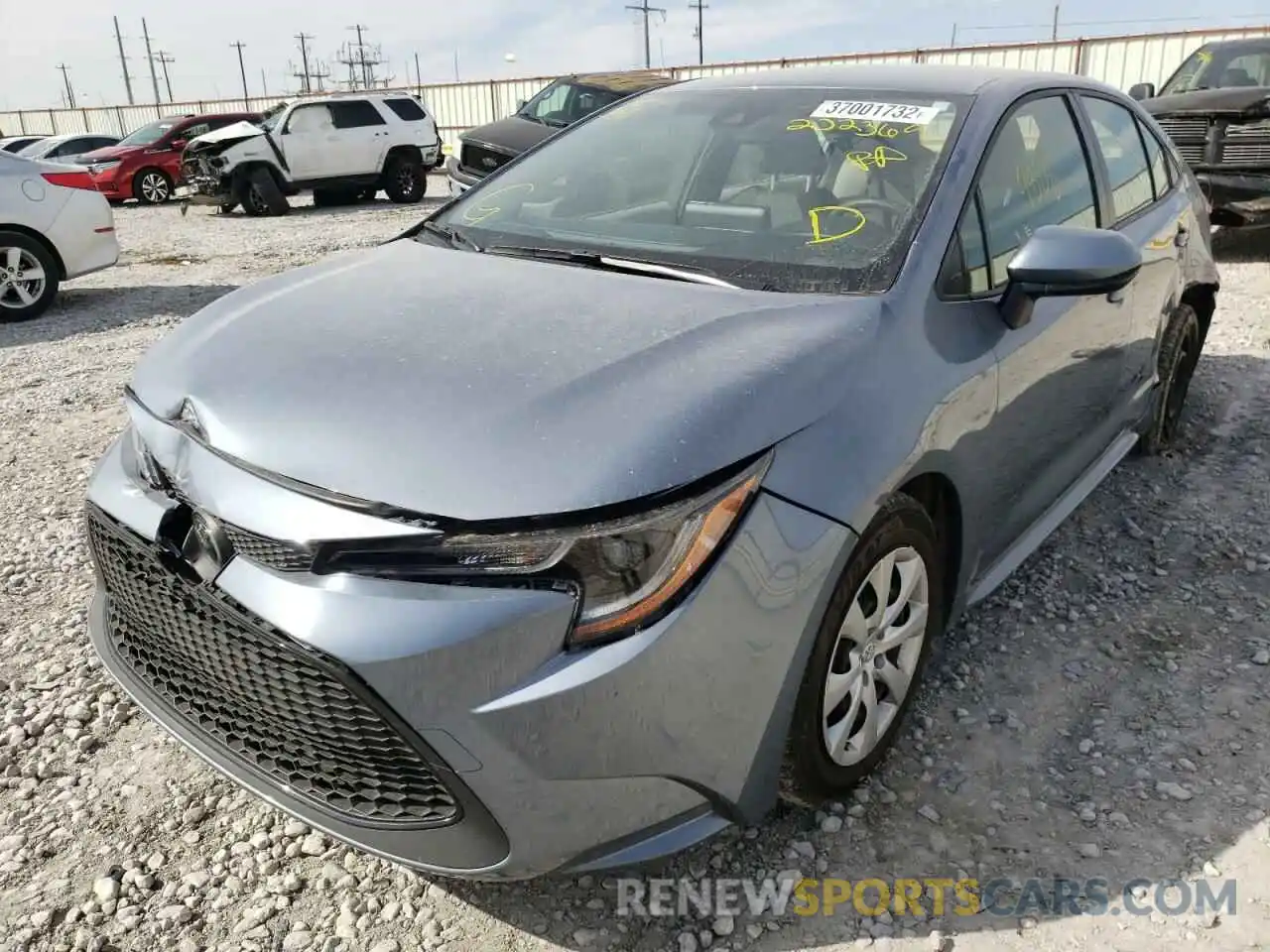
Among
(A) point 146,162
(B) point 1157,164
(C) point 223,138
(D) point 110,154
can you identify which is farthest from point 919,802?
(D) point 110,154

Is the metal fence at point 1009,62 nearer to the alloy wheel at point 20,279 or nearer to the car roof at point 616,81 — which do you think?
the car roof at point 616,81

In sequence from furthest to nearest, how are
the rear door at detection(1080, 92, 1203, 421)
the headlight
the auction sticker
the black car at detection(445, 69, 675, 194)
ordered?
the black car at detection(445, 69, 675, 194)
the rear door at detection(1080, 92, 1203, 421)
the auction sticker
the headlight

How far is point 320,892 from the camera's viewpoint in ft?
6.89

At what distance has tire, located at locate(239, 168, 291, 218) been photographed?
14.9 m

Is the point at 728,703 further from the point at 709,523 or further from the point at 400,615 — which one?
the point at 400,615

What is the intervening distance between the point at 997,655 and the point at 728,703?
1.51 metres

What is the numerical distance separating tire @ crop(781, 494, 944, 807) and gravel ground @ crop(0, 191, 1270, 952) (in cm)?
19

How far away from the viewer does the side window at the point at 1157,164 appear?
150 inches

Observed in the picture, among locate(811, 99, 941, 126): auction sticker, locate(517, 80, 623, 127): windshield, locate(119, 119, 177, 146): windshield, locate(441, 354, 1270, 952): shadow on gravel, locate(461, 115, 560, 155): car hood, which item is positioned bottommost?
locate(441, 354, 1270, 952): shadow on gravel

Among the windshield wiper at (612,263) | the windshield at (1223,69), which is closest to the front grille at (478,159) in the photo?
the windshield at (1223,69)

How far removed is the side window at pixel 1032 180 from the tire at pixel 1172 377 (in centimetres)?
106

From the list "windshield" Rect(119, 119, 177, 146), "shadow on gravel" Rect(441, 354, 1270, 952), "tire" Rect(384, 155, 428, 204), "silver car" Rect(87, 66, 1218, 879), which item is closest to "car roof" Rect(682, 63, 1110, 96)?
"silver car" Rect(87, 66, 1218, 879)

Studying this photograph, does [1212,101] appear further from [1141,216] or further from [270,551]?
[270,551]

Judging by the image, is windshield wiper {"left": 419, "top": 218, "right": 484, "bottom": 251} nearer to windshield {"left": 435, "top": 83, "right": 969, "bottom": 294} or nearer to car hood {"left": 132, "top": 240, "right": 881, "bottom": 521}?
windshield {"left": 435, "top": 83, "right": 969, "bottom": 294}
